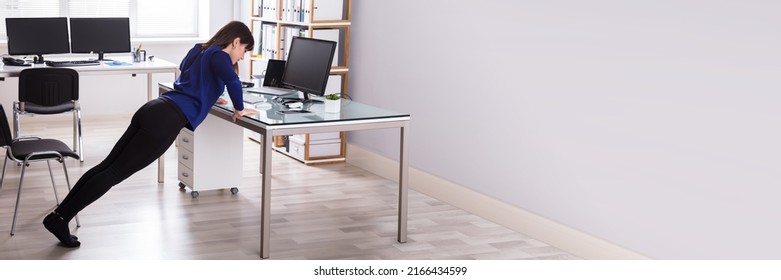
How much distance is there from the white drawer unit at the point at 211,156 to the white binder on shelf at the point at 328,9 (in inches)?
53.1

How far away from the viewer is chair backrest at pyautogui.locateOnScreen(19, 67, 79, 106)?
6.40 m

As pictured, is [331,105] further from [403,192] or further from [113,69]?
[113,69]

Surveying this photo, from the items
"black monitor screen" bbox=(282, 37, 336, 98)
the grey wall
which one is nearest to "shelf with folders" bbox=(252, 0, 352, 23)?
the grey wall

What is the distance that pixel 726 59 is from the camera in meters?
4.09

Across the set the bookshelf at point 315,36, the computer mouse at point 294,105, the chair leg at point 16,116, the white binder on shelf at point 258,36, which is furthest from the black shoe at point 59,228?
the white binder on shelf at point 258,36

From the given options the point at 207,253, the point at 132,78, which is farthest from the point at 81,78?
the point at 207,253

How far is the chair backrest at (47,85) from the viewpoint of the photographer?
21.0ft

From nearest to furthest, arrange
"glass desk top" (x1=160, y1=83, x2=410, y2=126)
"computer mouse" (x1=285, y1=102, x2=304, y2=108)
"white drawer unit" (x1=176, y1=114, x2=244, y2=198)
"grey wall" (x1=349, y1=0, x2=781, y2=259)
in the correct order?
"grey wall" (x1=349, y1=0, x2=781, y2=259) < "glass desk top" (x1=160, y1=83, x2=410, y2=126) < "computer mouse" (x1=285, y1=102, x2=304, y2=108) < "white drawer unit" (x1=176, y1=114, x2=244, y2=198)

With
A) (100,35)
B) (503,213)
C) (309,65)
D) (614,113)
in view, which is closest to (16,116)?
(100,35)

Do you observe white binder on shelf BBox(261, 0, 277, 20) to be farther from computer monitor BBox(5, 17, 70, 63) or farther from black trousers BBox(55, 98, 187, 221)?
black trousers BBox(55, 98, 187, 221)

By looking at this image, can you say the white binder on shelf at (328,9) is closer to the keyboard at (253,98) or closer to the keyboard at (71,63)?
the keyboard at (253,98)

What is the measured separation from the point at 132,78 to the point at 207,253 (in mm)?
4381

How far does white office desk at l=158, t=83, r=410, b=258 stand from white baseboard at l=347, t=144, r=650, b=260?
0.71 m

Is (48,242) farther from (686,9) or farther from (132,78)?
(132,78)
